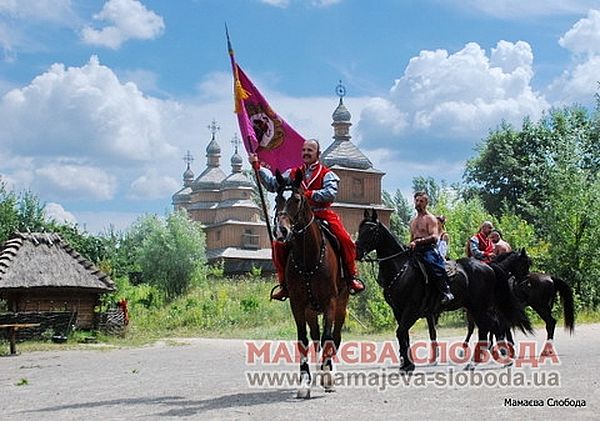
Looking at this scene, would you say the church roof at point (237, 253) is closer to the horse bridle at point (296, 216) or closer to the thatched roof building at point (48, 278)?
the thatched roof building at point (48, 278)

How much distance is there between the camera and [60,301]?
3002cm

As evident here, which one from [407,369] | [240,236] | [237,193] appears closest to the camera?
[407,369]

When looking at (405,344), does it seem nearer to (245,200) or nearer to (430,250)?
(430,250)

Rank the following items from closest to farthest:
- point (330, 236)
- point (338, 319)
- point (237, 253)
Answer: point (330, 236)
point (338, 319)
point (237, 253)

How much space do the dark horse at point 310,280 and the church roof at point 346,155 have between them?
46271 mm

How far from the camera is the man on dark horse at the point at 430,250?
465 inches

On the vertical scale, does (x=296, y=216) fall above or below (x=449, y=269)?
above

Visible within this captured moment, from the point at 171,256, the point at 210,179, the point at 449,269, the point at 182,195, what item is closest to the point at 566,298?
the point at 449,269

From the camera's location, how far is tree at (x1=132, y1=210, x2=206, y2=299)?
176 feet

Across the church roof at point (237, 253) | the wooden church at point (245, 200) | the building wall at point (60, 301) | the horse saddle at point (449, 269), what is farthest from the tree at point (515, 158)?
the horse saddle at point (449, 269)

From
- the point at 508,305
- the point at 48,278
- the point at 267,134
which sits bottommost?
the point at 508,305

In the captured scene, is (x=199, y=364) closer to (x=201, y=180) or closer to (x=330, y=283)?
(x=330, y=283)

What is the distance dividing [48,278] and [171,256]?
84.7 feet

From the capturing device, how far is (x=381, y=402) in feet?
28.3
